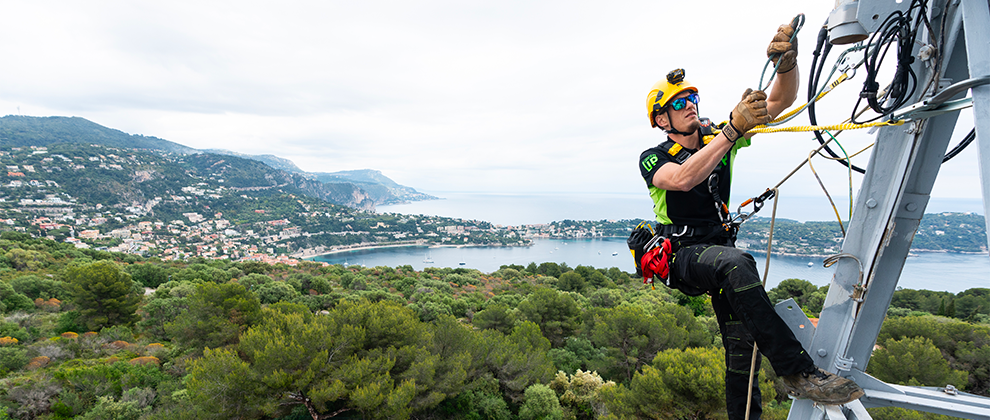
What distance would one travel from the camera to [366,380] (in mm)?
7887

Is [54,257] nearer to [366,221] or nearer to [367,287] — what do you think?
[367,287]

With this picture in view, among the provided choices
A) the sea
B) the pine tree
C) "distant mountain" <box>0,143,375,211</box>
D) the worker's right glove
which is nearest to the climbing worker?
the worker's right glove

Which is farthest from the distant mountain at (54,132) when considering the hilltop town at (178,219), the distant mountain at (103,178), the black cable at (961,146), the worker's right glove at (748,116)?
the black cable at (961,146)

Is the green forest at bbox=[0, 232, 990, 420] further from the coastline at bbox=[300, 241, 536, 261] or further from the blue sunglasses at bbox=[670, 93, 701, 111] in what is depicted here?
the coastline at bbox=[300, 241, 536, 261]

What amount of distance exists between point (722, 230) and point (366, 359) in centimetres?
800

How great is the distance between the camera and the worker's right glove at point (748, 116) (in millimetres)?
1724

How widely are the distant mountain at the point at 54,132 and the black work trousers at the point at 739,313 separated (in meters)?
196

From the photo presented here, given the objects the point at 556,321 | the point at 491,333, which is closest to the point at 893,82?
the point at 491,333

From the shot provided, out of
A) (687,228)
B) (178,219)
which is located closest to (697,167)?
(687,228)

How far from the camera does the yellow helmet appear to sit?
2277mm

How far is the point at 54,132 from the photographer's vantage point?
498ft

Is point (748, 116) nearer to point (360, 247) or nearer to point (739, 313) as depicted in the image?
point (739, 313)

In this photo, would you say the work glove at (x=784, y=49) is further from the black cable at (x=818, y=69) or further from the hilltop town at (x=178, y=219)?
the hilltop town at (x=178, y=219)

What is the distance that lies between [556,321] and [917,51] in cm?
1417
